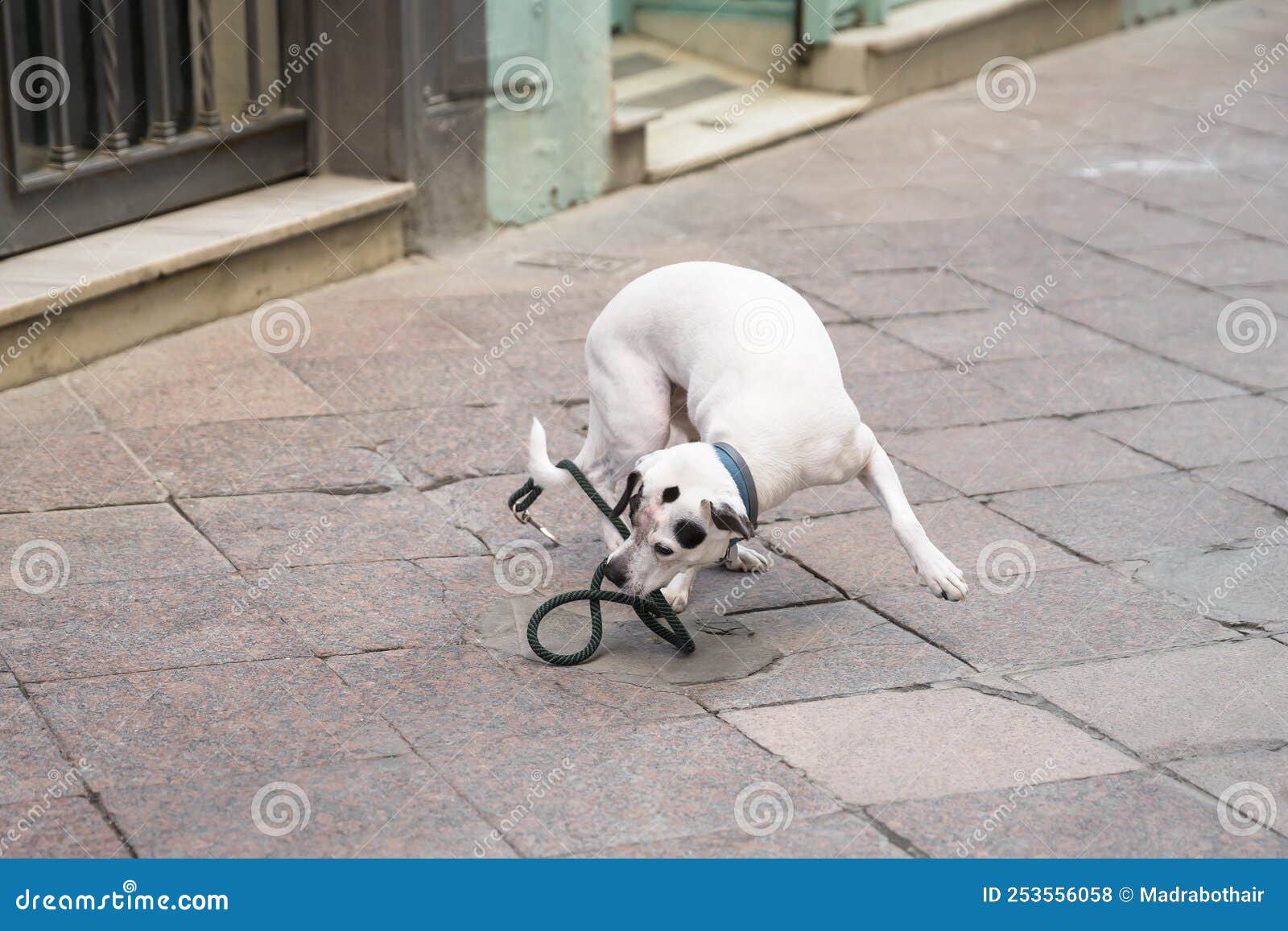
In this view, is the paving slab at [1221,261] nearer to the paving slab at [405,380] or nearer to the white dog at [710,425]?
the paving slab at [405,380]

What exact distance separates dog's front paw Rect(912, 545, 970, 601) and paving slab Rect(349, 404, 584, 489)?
1.88 m

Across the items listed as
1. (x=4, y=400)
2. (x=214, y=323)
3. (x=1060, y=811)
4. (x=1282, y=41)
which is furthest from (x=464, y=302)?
(x=1282, y=41)

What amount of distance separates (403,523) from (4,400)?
1910mm

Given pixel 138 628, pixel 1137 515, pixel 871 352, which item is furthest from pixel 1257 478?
pixel 138 628

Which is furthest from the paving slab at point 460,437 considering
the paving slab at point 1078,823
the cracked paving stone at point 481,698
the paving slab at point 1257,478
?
the paving slab at point 1078,823

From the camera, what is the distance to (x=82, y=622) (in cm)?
472

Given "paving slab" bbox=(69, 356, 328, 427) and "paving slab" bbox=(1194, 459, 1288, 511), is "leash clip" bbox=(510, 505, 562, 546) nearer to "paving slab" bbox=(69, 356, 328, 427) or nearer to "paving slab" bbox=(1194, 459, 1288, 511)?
"paving slab" bbox=(69, 356, 328, 427)

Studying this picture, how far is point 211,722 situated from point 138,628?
0.62 metres

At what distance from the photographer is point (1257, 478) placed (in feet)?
20.0

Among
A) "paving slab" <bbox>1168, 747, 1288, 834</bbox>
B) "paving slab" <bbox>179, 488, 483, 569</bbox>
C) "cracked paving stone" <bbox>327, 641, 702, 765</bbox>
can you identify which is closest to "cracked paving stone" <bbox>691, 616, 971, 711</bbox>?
"cracked paving stone" <bbox>327, 641, 702, 765</bbox>

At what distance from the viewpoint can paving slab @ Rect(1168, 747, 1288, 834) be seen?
3879 millimetres

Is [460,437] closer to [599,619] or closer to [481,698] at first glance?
[599,619]

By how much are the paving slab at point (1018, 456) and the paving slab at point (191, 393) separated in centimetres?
242

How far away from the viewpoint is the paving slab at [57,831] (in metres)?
3.62
